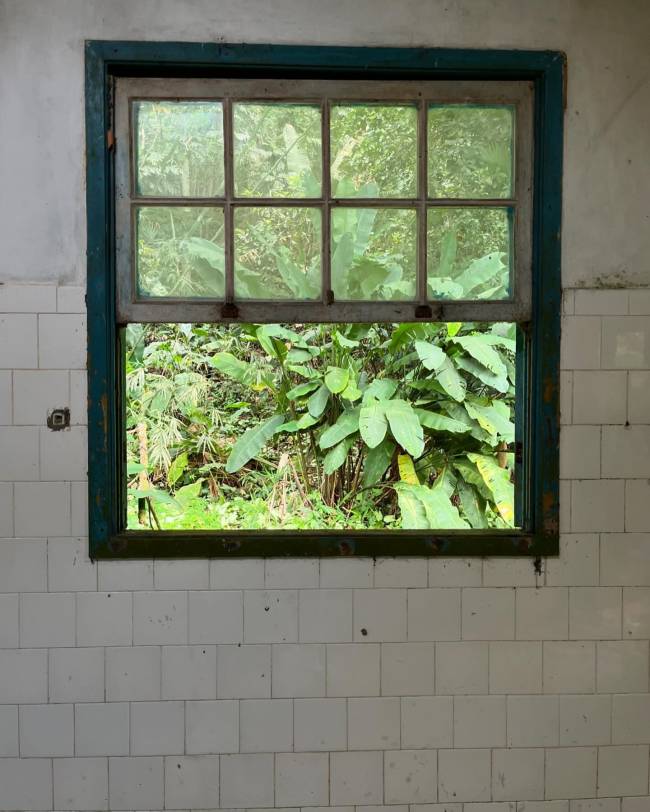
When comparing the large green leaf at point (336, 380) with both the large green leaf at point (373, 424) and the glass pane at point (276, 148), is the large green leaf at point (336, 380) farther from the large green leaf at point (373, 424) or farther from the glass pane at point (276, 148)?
the glass pane at point (276, 148)

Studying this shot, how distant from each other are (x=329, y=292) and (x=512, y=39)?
3.22 feet

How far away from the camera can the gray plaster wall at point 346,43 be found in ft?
7.15

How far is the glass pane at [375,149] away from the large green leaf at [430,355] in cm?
130

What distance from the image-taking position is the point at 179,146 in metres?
2.25

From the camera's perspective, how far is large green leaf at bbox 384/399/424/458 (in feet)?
10.9

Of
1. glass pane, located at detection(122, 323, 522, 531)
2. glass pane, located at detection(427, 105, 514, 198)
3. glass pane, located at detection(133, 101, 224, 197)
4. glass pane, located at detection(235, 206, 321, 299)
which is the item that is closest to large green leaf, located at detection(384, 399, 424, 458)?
glass pane, located at detection(122, 323, 522, 531)

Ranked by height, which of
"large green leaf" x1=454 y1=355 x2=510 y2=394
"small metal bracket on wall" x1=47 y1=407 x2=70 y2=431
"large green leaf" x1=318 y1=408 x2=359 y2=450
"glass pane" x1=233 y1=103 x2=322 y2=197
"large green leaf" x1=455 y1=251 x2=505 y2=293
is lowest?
"large green leaf" x1=318 y1=408 x2=359 y2=450

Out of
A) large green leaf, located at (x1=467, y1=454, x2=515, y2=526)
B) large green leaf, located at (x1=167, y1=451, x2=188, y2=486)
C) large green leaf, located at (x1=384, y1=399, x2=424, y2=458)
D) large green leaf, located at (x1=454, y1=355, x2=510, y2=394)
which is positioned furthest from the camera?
large green leaf, located at (x1=167, y1=451, x2=188, y2=486)

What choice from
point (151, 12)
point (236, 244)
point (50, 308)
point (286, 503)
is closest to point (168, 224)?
point (236, 244)

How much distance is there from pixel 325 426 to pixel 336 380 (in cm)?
56

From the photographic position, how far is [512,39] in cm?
223

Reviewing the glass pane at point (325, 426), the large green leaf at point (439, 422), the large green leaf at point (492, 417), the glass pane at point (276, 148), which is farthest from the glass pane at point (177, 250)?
the large green leaf at point (492, 417)

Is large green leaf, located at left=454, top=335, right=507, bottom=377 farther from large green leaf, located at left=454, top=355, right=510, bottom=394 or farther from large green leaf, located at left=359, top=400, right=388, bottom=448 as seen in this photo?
large green leaf, located at left=359, top=400, right=388, bottom=448

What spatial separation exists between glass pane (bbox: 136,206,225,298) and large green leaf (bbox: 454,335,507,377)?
1.81 m
